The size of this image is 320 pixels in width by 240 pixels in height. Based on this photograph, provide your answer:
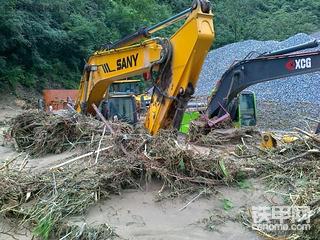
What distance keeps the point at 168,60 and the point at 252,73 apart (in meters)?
2.62

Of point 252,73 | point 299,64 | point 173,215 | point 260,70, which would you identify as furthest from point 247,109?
point 173,215

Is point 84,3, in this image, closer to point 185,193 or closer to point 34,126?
point 34,126

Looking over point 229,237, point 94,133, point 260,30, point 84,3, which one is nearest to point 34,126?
point 94,133

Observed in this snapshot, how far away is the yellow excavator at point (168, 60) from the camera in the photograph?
23.0 feet

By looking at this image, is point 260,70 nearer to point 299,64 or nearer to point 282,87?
point 299,64

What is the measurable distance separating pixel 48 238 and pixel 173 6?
3601 centimetres

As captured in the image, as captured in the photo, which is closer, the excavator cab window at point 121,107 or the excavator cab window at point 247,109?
the excavator cab window at point 121,107

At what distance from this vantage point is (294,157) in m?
5.82

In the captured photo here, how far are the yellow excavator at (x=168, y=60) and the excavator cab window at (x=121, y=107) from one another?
1.19 metres

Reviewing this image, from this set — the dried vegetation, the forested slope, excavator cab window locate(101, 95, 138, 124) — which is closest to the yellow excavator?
the dried vegetation

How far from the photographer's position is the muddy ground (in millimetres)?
4688

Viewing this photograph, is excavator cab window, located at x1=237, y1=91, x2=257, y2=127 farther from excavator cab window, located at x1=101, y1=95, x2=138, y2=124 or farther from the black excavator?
excavator cab window, located at x1=101, y1=95, x2=138, y2=124

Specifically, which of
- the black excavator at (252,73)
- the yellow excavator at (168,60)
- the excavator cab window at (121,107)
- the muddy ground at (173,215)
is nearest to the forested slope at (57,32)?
the excavator cab window at (121,107)

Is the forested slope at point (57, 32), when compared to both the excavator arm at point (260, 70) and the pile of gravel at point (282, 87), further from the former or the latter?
the excavator arm at point (260, 70)
